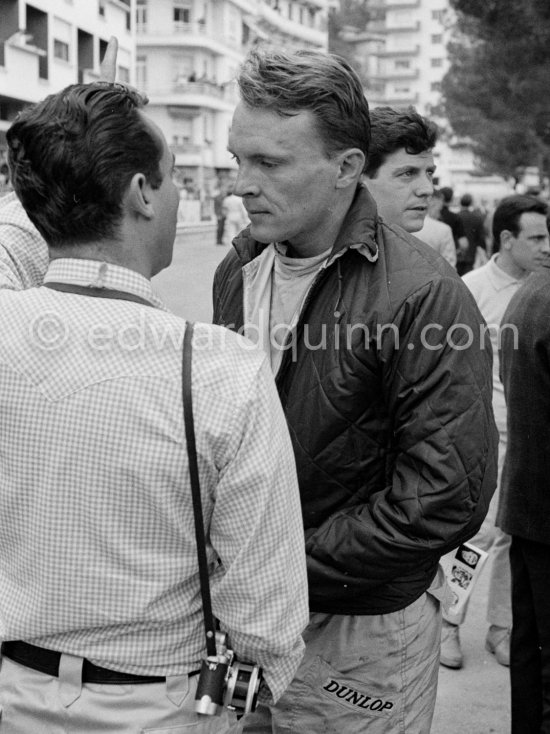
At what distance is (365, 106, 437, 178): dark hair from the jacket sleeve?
4.32 ft

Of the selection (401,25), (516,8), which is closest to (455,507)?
(516,8)

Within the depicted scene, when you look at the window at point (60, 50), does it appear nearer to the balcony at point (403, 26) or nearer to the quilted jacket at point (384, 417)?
the quilted jacket at point (384, 417)

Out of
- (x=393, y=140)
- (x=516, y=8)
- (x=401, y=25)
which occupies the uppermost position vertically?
(x=401, y=25)

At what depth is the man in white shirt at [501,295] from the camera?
4.66m

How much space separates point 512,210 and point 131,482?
4.37 metres

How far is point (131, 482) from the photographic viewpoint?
66.2 inches

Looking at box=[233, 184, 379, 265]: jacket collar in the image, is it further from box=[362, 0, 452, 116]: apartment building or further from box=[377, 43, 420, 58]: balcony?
box=[377, 43, 420, 58]: balcony

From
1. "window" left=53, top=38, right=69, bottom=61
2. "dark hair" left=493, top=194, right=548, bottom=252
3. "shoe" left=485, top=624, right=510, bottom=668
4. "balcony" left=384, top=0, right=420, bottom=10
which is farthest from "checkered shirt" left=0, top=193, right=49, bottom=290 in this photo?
"balcony" left=384, top=0, right=420, bottom=10

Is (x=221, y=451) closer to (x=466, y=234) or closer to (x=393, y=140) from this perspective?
(x=393, y=140)

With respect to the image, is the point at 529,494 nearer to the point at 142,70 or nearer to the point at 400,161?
the point at 400,161

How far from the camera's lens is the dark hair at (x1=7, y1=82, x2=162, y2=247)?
5.59 ft

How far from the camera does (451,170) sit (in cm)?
9981

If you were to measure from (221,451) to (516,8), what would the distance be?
22.1 m

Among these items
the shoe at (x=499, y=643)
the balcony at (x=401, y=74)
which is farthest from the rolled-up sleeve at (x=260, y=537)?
the balcony at (x=401, y=74)
